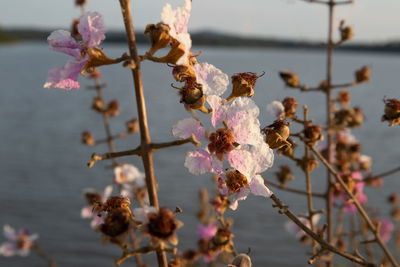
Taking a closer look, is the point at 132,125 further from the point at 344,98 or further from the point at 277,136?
the point at 277,136

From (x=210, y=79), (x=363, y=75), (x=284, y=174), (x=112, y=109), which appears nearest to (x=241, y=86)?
(x=210, y=79)

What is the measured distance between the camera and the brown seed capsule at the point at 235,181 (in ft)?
3.15

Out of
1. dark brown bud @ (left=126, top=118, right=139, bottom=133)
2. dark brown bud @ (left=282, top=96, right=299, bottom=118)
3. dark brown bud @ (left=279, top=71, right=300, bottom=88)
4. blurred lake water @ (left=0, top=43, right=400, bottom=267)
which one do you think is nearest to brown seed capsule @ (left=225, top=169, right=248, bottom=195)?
dark brown bud @ (left=282, top=96, right=299, bottom=118)

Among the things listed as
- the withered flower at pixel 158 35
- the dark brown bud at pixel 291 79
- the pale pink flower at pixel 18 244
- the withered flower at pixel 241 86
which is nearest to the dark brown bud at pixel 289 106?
the withered flower at pixel 241 86

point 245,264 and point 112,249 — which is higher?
point 245,264

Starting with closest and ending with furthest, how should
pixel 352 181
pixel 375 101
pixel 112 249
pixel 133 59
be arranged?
pixel 133 59 → pixel 352 181 → pixel 112 249 → pixel 375 101

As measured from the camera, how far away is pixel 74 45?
926 millimetres

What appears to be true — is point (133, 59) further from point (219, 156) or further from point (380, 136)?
point (380, 136)

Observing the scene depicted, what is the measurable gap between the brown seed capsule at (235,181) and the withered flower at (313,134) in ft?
1.69

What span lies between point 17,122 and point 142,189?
13.7 metres

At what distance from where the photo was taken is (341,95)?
2992 millimetres

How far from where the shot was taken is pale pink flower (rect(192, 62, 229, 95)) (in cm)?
87

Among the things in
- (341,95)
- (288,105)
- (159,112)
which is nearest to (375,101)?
(159,112)

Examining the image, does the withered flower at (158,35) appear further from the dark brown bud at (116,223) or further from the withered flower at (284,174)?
the withered flower at (284,174)
